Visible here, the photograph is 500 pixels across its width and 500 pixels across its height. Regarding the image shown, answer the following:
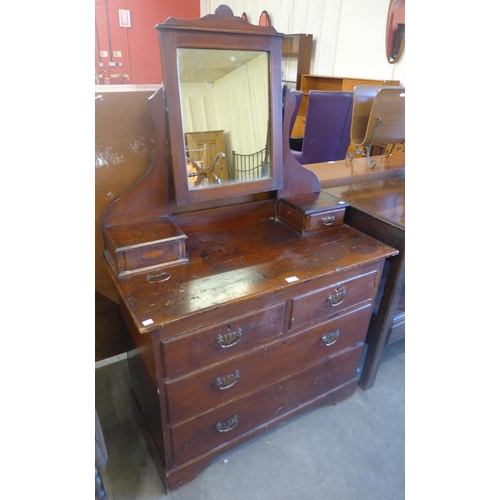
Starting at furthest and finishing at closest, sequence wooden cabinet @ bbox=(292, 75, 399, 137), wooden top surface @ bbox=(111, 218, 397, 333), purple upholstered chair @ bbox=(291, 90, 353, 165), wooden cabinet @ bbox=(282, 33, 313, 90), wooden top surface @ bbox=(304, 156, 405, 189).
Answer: wooden cabinet @ bbox=(282, 33, 313, 90) → wooden cabinet @ bbox=(292, 75, 399, 137) → purple upholstered chair @ bbox=(291, 90, 353, 165) → wooden top surface @ bbox=(304, 156, 405, 189) → wooden top surface @ bbox=(111, 218, 397, 333)

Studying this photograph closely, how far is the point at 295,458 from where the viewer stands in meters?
1.29

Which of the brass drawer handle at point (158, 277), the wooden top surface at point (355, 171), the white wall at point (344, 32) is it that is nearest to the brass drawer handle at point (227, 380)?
the brass drawer handle at point (158, 277)

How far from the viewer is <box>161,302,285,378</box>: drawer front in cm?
91

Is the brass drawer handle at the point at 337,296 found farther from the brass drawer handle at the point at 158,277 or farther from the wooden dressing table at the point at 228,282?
the brass drawer handle at the point at 158,277

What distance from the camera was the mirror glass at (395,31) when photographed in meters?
2.62

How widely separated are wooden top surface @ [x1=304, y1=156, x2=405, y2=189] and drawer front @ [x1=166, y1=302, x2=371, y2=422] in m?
0.62

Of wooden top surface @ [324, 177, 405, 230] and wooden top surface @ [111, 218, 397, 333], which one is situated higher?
wooden top surface @ [324, 177, 405, 230]

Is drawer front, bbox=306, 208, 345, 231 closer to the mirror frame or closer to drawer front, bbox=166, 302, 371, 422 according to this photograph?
the mirror frame

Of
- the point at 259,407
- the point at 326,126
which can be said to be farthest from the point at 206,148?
the point at 326,126

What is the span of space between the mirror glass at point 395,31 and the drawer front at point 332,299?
2.32 metres

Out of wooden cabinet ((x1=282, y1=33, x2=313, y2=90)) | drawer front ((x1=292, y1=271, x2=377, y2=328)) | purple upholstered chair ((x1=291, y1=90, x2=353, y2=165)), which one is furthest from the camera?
wooden cabinet ((x1=282, y1=33, x2=313, y2=90))

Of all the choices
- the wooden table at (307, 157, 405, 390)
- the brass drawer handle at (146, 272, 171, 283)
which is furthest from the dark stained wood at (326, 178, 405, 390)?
the brass drawer handle at (146, 272, 171, 283)

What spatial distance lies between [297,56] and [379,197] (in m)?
2.87
